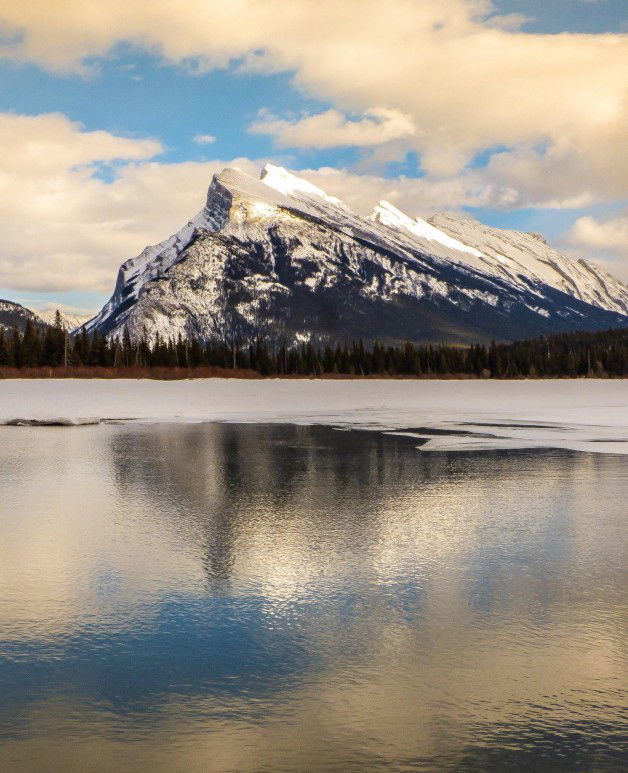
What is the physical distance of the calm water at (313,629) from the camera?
7301 mm

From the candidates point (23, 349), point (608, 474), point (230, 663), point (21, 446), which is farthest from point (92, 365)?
point (230, 663)

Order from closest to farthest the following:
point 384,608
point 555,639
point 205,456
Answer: point 555,639 → point 384,608 → point 205,456

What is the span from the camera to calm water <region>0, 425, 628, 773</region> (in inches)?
287

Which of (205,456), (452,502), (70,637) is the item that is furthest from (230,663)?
(205,456)

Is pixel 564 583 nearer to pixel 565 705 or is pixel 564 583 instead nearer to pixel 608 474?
pixel 565 705

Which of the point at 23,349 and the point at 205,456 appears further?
the point at 23,349

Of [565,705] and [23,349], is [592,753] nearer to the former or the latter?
[565,705]

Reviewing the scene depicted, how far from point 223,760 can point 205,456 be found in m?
24.2

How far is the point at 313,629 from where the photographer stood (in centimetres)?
1039

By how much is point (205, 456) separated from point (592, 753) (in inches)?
971

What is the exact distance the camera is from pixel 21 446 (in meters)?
34.2

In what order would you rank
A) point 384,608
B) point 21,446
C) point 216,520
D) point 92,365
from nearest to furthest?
point 384,608
point 216,520
point 21,446
point 92,365

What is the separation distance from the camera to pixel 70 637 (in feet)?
33.2

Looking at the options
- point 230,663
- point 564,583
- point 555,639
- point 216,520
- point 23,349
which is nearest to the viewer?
point 230,663
